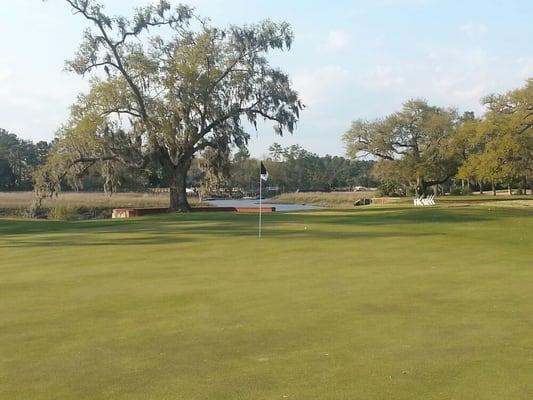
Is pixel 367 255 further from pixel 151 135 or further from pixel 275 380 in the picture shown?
pixel 151 135

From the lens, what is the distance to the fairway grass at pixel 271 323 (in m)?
6.23

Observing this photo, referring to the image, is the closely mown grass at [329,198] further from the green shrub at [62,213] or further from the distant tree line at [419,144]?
the green shrub at [62,213]

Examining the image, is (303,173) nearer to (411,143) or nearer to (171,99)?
(411,143)

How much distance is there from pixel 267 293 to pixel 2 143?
13488 cm

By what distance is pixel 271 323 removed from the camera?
893cm

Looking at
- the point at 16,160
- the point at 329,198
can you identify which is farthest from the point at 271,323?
the point at 16,160

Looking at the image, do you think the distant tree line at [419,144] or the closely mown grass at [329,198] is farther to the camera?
the closely mown grass at [329,198]

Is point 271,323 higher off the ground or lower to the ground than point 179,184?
lower

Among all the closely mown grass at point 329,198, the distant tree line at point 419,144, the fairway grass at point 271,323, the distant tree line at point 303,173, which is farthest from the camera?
the distant tree line at point 303,173

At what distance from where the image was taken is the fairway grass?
20.5ft

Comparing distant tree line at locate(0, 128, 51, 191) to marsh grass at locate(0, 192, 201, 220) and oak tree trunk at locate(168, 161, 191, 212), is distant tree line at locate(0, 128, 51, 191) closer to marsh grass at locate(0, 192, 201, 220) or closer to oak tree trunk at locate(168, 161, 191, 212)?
marsh grass at locate(0, 192, 201, 220)

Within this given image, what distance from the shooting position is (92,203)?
60750 millimetres

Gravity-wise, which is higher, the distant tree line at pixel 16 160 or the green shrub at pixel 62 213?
the distant tree line at pixel 16 160

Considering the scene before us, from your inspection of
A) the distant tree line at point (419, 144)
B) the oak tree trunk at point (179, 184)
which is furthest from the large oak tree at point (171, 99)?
the distant tree line at point (419, 144)
